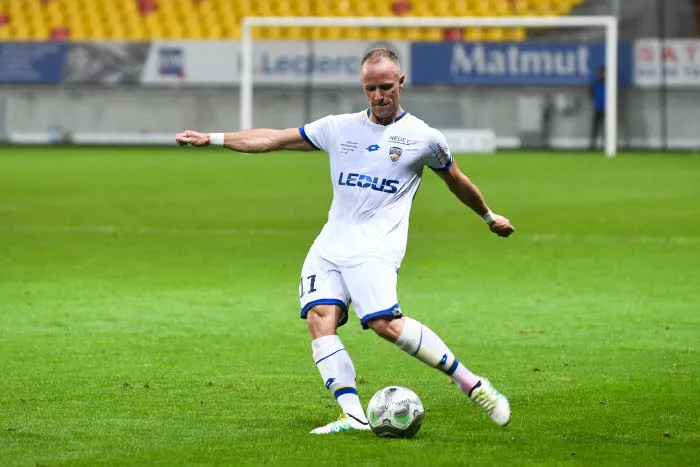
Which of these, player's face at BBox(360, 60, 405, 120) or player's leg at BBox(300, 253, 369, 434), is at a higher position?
player's face at BBox(360, 60, 405, 120)

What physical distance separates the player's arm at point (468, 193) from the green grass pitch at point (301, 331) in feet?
3.00

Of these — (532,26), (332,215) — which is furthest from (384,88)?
(532,26)

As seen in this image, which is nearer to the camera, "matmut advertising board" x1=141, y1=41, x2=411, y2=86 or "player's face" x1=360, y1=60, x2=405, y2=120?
"player's face" x1=360, y1=60, x2=405, y2=120

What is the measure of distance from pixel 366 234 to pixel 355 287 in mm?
264

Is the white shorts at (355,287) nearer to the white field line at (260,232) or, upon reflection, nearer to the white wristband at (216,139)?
the white wristband at (216,139)

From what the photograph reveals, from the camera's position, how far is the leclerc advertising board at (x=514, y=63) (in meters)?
32.1

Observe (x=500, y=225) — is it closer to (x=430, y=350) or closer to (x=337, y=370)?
(x=430, y=350)

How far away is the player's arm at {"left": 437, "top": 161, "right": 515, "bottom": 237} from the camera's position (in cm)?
643

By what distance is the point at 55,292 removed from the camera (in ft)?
36.2

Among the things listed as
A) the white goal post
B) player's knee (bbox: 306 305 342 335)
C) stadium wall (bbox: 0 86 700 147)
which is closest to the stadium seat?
stadium wall (bbox: 0 86 700 147)

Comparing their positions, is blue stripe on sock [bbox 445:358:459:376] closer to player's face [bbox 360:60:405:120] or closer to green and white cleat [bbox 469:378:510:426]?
green and white cleat [bbox 469:378:510:426]

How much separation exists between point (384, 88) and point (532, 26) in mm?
26324

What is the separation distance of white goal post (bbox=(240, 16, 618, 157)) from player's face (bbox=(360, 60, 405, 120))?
2420cm

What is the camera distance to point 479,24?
30094 millimetres
